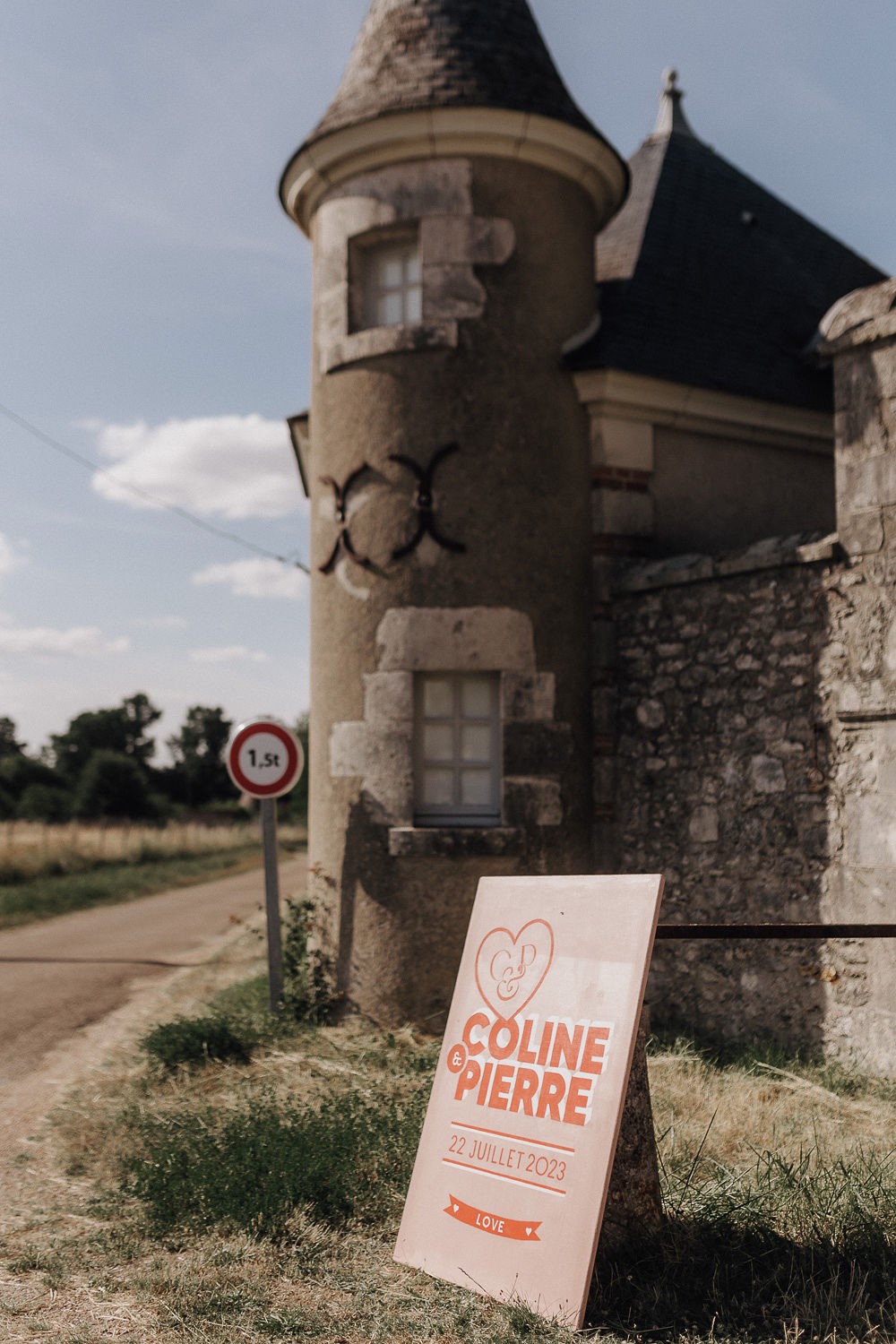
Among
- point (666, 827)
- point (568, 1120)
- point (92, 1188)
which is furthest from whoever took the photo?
point (666, 827)

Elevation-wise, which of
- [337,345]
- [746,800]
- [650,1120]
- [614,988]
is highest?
[337,345]

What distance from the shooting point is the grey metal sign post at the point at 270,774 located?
24.6 ft

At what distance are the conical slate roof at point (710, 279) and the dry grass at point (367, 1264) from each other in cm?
496

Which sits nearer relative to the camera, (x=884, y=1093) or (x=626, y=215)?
(x=884, y=1093)

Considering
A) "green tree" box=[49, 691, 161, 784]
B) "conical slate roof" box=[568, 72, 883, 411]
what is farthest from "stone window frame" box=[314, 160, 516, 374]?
"green tree" box=[49, 691, 161, 784]

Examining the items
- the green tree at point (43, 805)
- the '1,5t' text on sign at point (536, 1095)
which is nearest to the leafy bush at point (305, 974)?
the '1,5t' text on sign at point (536, 1095)

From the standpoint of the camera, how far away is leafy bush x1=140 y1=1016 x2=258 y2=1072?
21.9 feet

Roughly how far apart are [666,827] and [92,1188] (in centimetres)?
409

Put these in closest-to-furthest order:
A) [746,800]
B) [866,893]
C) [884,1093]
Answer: [884,1093]
[866,893]
[746,800]

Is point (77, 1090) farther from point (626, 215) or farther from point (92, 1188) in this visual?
point (626, 215)

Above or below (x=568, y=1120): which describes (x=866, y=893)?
above

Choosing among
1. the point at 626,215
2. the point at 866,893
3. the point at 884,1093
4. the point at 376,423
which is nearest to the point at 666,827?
the point at 866,893

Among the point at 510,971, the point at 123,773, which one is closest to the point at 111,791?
the point at 123,773

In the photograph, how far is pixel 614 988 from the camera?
372 centimetres
